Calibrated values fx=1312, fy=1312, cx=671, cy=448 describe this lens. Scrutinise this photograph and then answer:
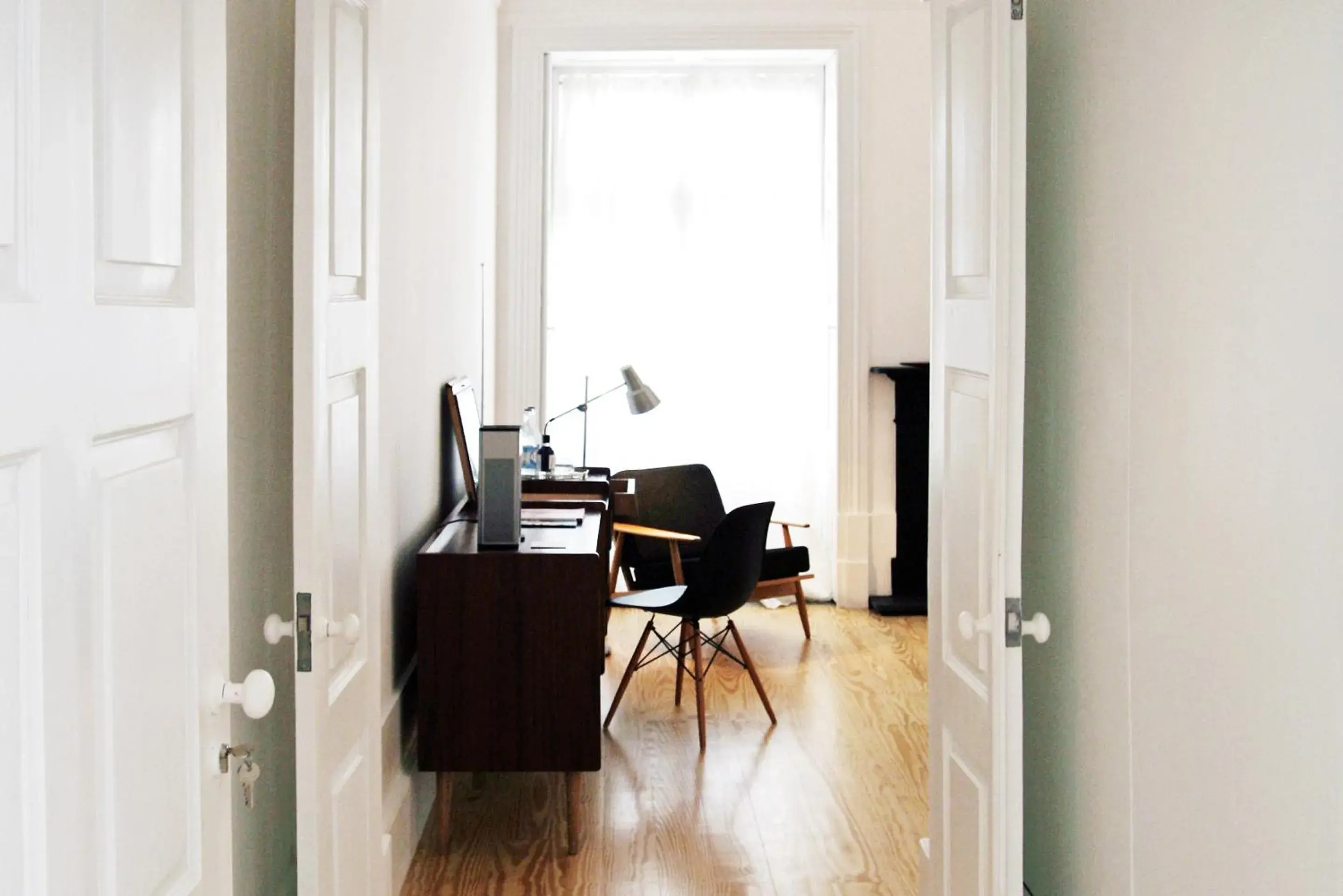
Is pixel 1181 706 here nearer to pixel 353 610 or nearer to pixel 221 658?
pixel 221 658

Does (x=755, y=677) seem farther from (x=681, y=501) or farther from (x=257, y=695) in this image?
(x=257, y=695)

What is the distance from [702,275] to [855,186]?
1.01 m

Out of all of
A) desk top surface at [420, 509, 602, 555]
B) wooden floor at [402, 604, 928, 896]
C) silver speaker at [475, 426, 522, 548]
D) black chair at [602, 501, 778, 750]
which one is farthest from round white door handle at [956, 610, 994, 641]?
black chair at [602, 501, 778, 750]

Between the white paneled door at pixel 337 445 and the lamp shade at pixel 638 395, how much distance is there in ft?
10.5

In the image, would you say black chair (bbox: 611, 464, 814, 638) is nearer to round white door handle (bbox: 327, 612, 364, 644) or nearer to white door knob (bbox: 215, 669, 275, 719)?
round white door handle (bbox: 327, 612, 364, 644)

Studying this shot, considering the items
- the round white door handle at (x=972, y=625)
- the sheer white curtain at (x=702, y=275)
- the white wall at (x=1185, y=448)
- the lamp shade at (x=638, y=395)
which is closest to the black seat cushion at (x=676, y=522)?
the lamp shade at (x=638, y=395)

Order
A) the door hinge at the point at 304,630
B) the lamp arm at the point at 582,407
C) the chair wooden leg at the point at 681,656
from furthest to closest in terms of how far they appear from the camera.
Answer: the lamp arm at the point at 582,407
the chair wooden leg at the point at 681,656
the door hinge at the point at 304,630

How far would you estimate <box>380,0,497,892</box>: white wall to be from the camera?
3.38 meters

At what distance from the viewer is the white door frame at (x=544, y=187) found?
6703 mm

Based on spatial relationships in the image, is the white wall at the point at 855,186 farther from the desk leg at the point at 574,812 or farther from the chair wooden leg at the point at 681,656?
the desk leg at the point at 574,812

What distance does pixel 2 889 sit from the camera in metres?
1.07

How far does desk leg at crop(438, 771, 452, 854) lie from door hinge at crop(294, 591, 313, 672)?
169cm

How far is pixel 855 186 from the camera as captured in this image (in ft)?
22.3

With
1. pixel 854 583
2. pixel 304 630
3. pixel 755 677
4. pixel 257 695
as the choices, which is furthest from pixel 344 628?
pixel 854 583
